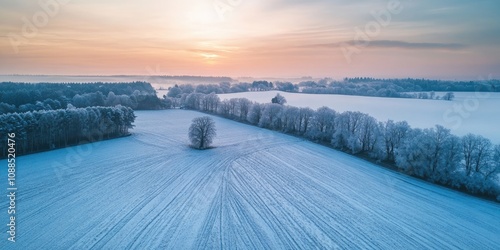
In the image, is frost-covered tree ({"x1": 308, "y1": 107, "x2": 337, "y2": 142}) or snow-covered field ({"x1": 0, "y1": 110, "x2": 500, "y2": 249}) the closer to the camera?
snow-covered field ({"x1": 0, "y1": 110, "x2": 500, "y2": 249})

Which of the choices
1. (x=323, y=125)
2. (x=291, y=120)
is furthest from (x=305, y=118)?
(x=323, y=125)

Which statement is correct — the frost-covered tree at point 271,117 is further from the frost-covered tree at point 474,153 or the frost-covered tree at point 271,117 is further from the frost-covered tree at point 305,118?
the frost-covered tree at point 474,153

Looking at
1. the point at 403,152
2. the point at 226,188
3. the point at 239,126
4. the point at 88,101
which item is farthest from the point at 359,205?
the point at 88,101

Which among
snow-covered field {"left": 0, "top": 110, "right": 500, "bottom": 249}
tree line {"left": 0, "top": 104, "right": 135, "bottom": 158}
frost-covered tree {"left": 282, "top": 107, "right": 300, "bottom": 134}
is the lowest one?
snow-covered field {"left": 0, "top": 110, "right": 500, "bottom": 249}

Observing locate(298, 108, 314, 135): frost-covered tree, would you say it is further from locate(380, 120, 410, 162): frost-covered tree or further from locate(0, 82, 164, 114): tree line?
locate(0, 82, 164, 114): tree line

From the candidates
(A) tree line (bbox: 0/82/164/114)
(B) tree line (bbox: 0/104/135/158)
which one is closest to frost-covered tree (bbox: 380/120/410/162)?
(B) tree line (bbox: 0/104/135/158)

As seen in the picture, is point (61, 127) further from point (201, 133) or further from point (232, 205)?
point (232, 205)
